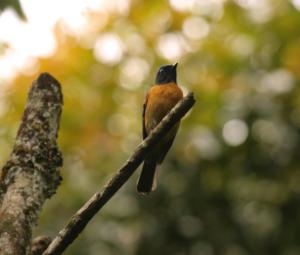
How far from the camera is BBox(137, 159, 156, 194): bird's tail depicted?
5273 mm

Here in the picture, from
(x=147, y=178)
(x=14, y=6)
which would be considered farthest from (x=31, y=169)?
(x=147, y=178)

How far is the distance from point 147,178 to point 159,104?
2.14 ft

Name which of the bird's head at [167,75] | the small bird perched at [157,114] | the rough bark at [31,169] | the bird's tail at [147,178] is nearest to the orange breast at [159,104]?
the small bird perched at [157,114]

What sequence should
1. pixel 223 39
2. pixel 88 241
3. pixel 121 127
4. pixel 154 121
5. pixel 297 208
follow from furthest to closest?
1. pixel 223 39
2. pixel 121 127
3. pixel 297 208
4. pixel 88 241
5. pixel 154 121

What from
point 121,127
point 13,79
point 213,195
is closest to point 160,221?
point 213,195

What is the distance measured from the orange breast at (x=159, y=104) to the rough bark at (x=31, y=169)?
1872mm

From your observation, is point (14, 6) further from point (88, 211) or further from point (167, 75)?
point (167, 75)

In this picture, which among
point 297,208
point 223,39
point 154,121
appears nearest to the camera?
point 154,121

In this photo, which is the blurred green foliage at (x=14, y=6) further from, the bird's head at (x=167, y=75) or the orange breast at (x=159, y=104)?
the bird's head at (x=167, y=75)

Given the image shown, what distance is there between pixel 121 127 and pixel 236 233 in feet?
7.21

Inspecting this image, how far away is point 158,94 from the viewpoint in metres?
5.88

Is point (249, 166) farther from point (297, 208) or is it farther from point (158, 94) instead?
point (158, 94)

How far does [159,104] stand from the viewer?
5750 millimetres

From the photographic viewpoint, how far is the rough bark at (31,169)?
3139 mm
